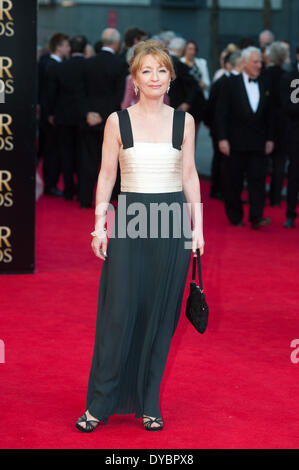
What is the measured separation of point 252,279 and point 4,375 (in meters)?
3.26

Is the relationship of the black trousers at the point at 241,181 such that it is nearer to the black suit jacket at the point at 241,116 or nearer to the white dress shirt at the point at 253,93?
the black suit jacket at the point at 241,116

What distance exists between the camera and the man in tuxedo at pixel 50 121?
41.9 ft

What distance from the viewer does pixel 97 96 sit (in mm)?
11508

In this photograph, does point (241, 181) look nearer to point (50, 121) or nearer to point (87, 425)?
point (50, 121)

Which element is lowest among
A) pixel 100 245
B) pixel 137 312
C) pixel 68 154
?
pixel 137 312

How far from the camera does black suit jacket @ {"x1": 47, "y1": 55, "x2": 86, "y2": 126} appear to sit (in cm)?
1165

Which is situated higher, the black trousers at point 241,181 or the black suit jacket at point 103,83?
the black suit jacket at point 103,83

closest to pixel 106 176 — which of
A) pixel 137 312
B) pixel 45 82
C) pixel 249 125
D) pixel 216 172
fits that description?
pixel 137 312

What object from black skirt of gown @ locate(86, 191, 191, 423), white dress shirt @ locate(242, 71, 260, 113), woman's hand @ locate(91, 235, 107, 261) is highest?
white dress shirt @ locate(242, 71, 260, 113)

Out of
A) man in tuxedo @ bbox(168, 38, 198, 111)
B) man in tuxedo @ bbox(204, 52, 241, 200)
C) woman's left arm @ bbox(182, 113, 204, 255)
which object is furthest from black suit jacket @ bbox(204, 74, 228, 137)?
woman's left arm @ bbox(182, 113, 204, 255)

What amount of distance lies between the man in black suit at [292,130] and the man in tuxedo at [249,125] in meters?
0.22

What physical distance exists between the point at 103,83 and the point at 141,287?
7.22 m

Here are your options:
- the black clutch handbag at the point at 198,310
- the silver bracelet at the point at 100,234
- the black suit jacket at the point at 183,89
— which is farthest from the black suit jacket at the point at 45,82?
the black clutch handbag at the point at 198,310

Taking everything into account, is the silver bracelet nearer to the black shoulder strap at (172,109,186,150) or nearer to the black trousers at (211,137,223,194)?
the black shoulder strap at (172,109,186,150)
